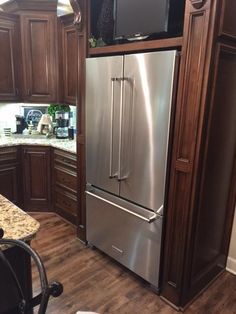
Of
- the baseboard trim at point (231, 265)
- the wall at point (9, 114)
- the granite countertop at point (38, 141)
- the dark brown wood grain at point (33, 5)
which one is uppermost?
the dark brown wood grain at point (33, 5)

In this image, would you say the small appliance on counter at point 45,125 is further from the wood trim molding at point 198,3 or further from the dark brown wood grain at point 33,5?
the wood trim molding at point 198,3

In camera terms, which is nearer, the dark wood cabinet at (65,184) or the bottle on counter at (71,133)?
the dark wood cabinet at (65,184)

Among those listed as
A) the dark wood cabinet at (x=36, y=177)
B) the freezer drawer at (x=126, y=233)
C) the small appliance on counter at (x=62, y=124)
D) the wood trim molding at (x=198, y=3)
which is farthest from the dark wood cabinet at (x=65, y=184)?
the wood trim molding at (x=198, y=3)

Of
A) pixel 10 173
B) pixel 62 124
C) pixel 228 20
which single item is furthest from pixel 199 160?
pixel 10 173

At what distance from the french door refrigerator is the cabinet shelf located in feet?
0.27

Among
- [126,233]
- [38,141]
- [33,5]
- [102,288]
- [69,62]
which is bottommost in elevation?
[102,288]

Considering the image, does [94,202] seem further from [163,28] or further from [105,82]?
[163,28]

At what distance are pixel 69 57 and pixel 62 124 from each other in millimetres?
829

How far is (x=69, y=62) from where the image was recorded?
10.5 ft

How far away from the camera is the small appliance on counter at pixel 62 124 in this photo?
3486 millimetres

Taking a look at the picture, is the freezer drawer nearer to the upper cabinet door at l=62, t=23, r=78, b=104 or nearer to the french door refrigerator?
the french door refrigerator

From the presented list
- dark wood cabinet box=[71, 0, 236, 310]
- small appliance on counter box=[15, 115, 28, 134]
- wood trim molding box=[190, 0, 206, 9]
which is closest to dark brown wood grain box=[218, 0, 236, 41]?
dark wood cabinet box=[71, 0, 236, 310]

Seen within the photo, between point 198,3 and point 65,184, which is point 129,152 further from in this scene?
point 65,184

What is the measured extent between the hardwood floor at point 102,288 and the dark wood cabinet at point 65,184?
421 mm
